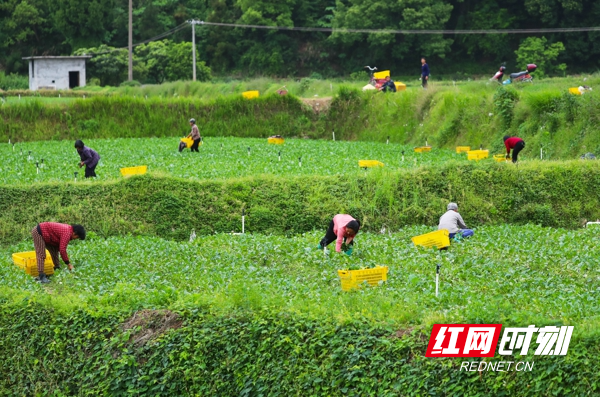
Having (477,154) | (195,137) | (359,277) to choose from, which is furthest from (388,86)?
(359,277)

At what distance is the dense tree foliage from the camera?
223 feet

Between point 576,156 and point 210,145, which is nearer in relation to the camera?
point 576,156

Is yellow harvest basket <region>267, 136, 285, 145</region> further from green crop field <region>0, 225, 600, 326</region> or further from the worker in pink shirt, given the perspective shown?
the worker in pink shirt

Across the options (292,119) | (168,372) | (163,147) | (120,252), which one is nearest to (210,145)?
(163,147)

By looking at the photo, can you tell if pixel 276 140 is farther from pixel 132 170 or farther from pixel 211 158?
pixel 132 170

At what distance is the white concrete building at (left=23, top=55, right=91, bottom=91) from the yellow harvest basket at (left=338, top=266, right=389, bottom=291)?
180 feet

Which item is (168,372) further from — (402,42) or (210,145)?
(402,42)

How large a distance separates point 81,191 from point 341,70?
50305 mm

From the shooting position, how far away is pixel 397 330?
13938 mm

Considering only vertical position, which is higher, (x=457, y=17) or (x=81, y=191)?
(x=457, y=17)

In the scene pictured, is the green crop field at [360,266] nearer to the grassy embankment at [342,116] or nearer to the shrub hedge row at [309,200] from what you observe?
the shrub hedge row at [309,200]

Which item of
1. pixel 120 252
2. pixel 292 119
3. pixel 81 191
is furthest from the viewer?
pixel 292 119

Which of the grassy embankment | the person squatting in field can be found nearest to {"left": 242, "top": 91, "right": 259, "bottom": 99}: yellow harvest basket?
the grassy embankment

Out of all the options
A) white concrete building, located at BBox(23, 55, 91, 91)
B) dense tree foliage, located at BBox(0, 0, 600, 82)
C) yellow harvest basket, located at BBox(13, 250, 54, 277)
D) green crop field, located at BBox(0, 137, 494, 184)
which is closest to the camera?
yellow harvest basket, located at BBox(13, 250, 54, 277)
